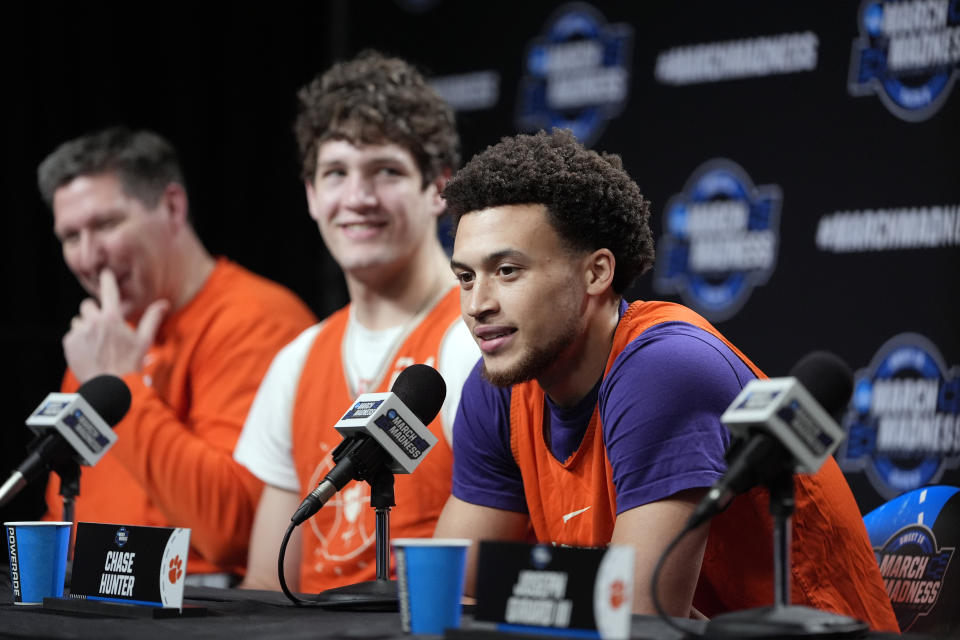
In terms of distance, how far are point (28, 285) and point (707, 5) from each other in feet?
7.08

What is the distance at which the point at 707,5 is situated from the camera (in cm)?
301

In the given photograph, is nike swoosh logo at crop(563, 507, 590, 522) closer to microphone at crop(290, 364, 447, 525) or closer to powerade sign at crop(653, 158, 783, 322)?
microphone at crop(290, 364, 447, 525)

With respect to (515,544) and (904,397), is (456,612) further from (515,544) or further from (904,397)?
(904,397)

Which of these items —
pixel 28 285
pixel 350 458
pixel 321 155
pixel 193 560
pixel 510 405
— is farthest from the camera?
pixel 28 285

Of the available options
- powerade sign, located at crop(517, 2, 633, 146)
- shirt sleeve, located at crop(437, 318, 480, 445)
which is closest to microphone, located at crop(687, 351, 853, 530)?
shirt sleeve, located at crop(437, 318, 480, 445)

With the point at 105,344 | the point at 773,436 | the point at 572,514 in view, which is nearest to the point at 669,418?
the point at 572,514

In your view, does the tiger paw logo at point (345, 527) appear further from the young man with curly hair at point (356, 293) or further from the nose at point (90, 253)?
the nose at point (90, 253)

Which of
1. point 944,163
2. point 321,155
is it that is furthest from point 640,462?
point 944,163

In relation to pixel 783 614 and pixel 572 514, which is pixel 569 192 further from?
pixel 783 614

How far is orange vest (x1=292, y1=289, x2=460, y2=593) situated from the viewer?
2.28 metres

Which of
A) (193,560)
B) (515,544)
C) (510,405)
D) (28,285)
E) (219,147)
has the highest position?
(219,147)

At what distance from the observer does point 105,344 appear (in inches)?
109

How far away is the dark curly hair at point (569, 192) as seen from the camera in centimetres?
173

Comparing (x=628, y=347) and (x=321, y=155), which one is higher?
(x=321, y=155)
